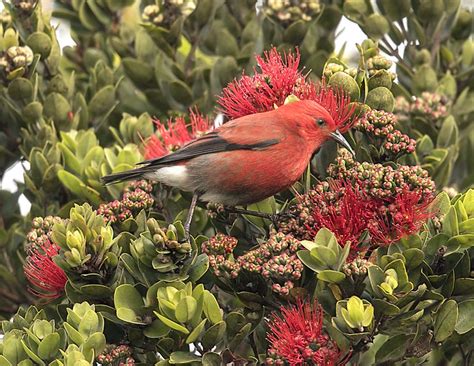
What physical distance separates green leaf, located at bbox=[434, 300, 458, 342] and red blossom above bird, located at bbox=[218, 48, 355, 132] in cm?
87

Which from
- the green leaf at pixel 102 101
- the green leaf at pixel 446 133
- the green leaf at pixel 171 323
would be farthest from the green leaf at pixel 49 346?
the green leaf at pixel 446 133

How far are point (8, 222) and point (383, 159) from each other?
6.75ft

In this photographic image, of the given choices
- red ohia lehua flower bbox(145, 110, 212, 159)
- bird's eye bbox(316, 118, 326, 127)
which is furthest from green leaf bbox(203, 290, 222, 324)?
red ohia lehua flower bbox(145, 110, 212, 159)

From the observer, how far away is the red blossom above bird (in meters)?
3.80

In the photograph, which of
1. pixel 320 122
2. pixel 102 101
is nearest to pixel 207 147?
pixel 320 122

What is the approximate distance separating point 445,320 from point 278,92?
126 centimetres

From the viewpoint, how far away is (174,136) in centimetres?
437

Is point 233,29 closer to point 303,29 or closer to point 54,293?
point 303,29

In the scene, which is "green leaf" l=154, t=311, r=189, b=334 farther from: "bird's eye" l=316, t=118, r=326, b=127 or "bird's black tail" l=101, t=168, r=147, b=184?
"bird's eye" l=316, t=118, r=326, b=127

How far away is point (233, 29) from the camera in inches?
205

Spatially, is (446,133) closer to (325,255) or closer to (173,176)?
(173,176)

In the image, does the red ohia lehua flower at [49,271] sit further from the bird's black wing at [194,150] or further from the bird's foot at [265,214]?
the bird's foot at [265,214]

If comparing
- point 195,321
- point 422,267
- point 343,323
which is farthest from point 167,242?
point 422,267

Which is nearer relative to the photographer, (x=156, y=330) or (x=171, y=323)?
(x=171, y=323)
